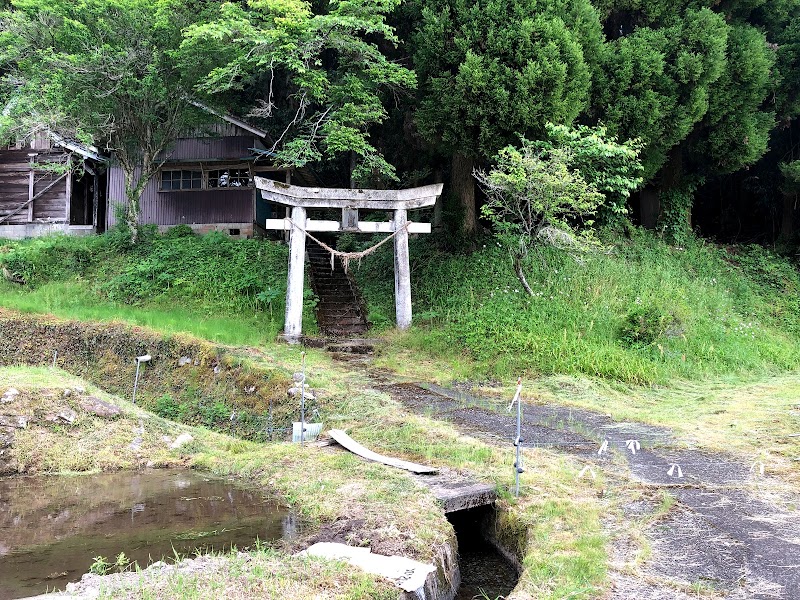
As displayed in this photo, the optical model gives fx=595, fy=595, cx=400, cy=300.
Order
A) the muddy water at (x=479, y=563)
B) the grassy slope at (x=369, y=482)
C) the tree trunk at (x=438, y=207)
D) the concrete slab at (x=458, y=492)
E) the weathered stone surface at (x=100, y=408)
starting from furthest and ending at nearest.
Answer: the tree trunk at (x=438, y=207) < the weathered stone surface at (x=100, y=408) < the concrete slab at (x=458, y=492) < the muddy water at (x=479, y=563) < the grassy slope at (x=369, y=482)

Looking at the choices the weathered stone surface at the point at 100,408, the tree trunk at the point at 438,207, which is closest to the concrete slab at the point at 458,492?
the weathered stone surface at the point at 100,408

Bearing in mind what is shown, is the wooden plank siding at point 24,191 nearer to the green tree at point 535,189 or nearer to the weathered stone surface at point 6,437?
the green tree at point 535,189

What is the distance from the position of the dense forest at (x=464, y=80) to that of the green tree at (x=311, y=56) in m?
0.06

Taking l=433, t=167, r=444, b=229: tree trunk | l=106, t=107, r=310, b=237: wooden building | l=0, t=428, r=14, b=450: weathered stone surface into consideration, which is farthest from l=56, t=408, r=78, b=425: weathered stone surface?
l=106, t=107, r=310, b=237: wooden building

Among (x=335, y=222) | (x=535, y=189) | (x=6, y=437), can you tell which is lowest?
(x=6, y=437)

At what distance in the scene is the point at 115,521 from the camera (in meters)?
5.18

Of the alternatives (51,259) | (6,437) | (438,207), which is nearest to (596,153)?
(438,207)

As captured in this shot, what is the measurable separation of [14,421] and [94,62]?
11.1 metres

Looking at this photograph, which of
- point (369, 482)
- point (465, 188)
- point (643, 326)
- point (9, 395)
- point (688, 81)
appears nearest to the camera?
point (369, 482)

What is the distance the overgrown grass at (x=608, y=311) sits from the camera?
447 inches

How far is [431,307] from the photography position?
14898 millimetres

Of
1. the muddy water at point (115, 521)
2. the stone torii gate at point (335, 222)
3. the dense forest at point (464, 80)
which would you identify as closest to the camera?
the muddy water at point (115, 521)

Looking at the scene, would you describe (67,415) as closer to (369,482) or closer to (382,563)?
(369,482)

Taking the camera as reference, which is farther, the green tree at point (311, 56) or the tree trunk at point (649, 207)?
the tree trunk at point (649, 207)
